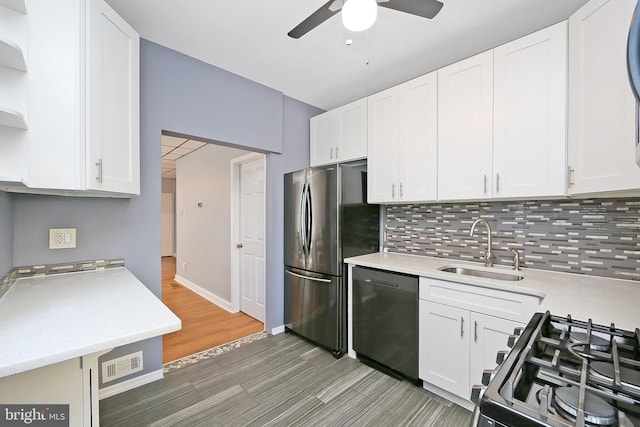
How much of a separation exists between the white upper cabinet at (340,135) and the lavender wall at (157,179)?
0.37 metres

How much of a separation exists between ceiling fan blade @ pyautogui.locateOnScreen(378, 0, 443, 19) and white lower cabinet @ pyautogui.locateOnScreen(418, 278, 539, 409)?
1.61m

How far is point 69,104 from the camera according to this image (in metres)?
1.29

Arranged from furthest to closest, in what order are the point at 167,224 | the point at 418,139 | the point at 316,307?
Result: 1. the point at 167,224
2. the point at 316,307
3. the point at 418,139

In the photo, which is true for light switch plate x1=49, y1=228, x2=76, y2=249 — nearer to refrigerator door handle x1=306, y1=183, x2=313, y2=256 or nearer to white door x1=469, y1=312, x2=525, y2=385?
refrigerator door handle x1=306, y1=183, x2=313, y2=256

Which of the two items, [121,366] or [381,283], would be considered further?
[381,283]

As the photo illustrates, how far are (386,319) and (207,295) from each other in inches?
123

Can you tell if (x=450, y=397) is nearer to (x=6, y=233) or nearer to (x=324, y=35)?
(x=324, y=35)

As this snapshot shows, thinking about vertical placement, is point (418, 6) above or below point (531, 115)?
above

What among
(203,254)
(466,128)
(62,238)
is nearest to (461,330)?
(466,128)

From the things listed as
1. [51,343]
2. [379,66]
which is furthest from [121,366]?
[379,66]

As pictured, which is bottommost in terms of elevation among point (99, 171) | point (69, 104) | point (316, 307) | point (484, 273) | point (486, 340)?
point (316, 307)

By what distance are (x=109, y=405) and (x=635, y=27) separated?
2.94m

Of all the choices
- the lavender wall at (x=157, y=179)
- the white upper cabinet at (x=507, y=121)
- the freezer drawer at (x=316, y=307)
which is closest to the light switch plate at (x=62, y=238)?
the lavender wall at (x=157, y=179)

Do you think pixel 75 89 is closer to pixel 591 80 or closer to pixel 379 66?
pixel 379 66
